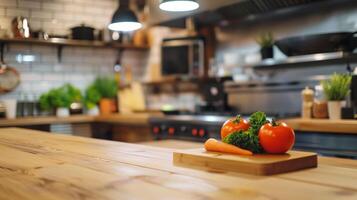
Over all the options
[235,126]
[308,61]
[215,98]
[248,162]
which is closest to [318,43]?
[308,61]

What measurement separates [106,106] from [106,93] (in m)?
0.17

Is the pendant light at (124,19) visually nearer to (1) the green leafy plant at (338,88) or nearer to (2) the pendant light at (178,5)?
(2) the pendant light at (178,5)

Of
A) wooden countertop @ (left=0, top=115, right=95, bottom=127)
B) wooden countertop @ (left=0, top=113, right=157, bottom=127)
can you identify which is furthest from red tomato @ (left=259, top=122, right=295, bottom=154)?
wooden countertop @ (left=0, top=115, right=95, bottom=127)

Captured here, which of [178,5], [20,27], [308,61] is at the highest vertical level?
[20,27]

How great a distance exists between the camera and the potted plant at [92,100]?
534 cm

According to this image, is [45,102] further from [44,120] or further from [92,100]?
[92,100]

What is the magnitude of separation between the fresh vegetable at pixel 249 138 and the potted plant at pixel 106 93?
400 centimetres

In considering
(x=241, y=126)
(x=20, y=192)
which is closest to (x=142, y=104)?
(x=241, y=126)

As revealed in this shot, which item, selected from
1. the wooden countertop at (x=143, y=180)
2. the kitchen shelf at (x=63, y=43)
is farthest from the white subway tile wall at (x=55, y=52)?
the wooden countertop at (x=143, y=180)

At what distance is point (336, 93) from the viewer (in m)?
3.15

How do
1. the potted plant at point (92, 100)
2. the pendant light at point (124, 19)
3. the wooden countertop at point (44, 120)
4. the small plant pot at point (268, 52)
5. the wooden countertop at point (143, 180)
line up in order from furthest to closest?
1. the potted plant at point (92, 100)
2. the wooden countertop at point (44, 120)
3. the small plant pot at point (268, 52)
4. the pendant light at point (124, 19)
5. the wooden countertop at point (143, 180)

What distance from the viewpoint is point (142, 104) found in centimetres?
578

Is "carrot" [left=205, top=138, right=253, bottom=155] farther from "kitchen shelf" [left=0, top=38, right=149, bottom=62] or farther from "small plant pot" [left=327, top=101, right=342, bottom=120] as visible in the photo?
"kitchen shelf" [left=0, top=38, right=149, bottom=62]

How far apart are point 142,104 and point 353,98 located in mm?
3043
